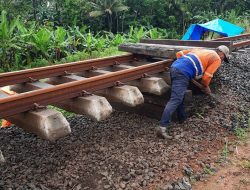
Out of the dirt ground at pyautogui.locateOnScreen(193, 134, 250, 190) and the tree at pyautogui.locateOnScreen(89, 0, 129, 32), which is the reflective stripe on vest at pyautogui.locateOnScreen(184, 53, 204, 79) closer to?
the dirt ground at pyautogui.locateOnScreen(193, 134, 250, 190)

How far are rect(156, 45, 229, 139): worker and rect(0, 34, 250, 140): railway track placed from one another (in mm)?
245

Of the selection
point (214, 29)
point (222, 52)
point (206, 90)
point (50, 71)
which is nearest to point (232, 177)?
point (206, 90)

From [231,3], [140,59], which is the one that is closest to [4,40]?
[140,59]

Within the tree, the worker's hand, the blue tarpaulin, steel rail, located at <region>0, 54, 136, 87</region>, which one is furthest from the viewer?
the tree

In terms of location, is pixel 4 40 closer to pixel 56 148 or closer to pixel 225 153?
pixel 56 148

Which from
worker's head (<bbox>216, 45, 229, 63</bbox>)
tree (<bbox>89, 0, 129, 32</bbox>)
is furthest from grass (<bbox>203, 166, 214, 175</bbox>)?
tree (<bbox>89, 0, 129, 32</bbox>)

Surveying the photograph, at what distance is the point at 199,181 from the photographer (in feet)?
12.1

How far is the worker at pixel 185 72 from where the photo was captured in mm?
4676

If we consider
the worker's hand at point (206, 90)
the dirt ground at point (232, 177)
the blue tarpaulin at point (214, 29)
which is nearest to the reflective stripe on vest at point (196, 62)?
the worker's hand at point (206, 90)

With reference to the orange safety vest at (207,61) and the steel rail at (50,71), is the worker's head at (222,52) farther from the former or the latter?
the steel rail at (50,71)

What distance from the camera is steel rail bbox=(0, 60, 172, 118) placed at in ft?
10.3

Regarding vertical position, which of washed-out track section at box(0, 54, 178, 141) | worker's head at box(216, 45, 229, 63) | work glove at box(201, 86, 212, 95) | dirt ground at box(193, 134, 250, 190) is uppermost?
worker's head at box(216, 45, 229, 63)

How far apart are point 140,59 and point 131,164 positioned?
291 centimetres

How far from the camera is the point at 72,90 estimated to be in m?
3.73
